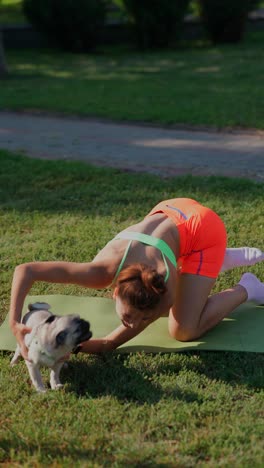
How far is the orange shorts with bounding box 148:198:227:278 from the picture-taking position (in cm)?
446

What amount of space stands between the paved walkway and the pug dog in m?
3.96

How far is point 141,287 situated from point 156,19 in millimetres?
16240

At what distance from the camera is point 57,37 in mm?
19438

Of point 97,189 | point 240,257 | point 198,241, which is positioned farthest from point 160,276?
point 97,189

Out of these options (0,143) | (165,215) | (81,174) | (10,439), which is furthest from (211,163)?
(10,439)

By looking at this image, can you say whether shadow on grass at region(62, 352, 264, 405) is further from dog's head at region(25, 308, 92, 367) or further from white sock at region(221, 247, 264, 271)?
white sock at region(221, 247, 264, 271)

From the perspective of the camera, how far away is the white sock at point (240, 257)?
16.5 ft

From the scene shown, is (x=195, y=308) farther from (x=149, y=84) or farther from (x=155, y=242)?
(x=149, y=84)

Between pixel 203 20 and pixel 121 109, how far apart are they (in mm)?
9841

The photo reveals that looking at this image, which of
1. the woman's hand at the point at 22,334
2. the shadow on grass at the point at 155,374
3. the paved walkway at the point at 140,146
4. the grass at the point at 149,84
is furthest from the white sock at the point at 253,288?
the grass at the point at 149,84

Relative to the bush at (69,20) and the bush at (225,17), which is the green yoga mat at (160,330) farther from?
the bush at (225,17)

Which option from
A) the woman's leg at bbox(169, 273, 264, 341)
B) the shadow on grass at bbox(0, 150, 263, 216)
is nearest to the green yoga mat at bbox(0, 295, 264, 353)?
the woman's leg at bbox(169, 273, 264, 341)

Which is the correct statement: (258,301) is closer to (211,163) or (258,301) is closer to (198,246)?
(198,246)

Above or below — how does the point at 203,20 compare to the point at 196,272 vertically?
below
